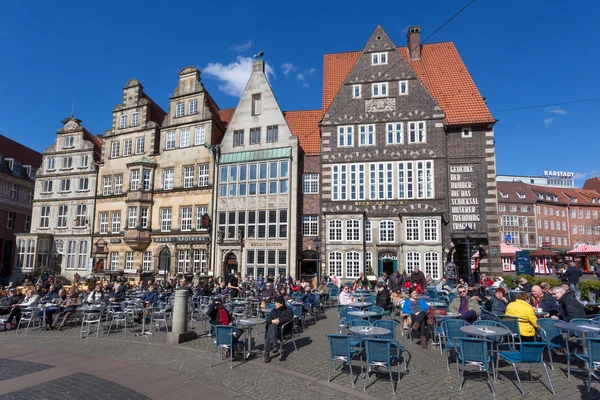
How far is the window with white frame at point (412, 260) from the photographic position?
83.5 feet

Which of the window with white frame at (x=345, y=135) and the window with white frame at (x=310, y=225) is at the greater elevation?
the window with white frame at (x=345, y=135)

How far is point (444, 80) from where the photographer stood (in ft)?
97.8

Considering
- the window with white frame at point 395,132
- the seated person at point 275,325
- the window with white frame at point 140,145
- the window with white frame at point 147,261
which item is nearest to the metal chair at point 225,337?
the seated person at point 275,325

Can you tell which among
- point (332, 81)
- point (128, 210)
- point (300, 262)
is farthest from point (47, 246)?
point (332, 81)

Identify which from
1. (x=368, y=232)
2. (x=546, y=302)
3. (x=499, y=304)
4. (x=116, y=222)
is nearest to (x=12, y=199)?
(x=116, y=222)

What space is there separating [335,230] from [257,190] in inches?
275

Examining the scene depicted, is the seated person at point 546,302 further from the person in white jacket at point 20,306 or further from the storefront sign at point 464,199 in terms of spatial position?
the person in white jacket at point 20,306

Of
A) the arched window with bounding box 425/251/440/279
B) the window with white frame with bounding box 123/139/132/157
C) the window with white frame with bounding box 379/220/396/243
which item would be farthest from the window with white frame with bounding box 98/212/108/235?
the arched window with bounding box 425/251/440/279

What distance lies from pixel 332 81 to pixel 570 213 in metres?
63.4

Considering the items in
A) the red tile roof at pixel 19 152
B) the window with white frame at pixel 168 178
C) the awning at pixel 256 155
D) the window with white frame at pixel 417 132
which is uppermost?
the red tile roof at pixel 19 152

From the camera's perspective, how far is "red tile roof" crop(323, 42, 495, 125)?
27.0m

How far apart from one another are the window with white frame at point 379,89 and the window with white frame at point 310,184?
7.33 meters

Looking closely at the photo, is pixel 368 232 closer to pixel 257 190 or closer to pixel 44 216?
pixel 257 190

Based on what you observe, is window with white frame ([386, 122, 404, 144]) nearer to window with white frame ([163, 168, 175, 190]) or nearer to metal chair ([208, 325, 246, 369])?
window with white frame ([163, 168, 175, 190])
